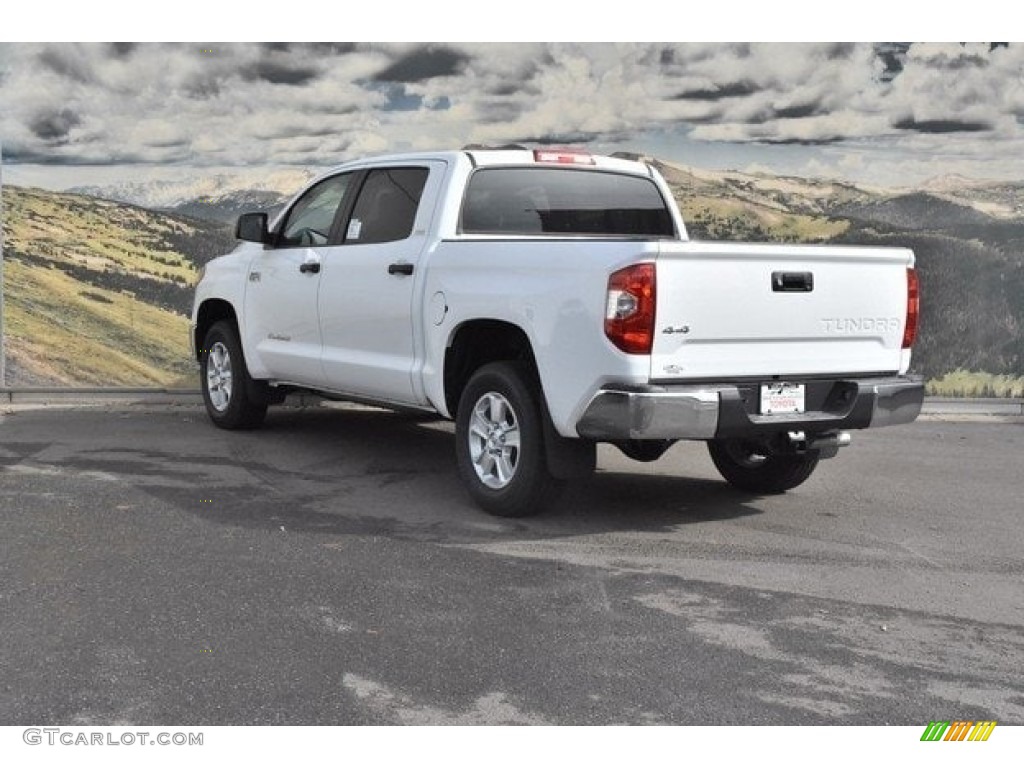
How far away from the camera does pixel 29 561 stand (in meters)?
5.62

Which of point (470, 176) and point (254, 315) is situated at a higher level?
point (470, 176)

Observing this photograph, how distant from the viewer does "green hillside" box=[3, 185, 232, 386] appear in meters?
10.6

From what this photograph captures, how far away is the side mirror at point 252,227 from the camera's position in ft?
28.0

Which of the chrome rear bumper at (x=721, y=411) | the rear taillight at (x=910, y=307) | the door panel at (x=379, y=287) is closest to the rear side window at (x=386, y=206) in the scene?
the door panel at (x=379, y=287)

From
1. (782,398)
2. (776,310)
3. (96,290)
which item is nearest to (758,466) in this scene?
(782,398)

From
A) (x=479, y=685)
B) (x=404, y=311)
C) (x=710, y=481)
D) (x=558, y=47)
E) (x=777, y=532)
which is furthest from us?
(x=558, y=47)

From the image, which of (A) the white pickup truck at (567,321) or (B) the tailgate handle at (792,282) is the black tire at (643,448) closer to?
(A) the white pickup truck at (567,321)

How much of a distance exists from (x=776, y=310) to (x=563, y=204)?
189 centimetres

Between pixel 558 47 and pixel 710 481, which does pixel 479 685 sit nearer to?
pixel 710 481

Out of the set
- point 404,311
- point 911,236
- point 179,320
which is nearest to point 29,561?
point 404,311

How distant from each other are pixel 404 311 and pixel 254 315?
2.09 meters

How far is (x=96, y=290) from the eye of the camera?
35.3ft
